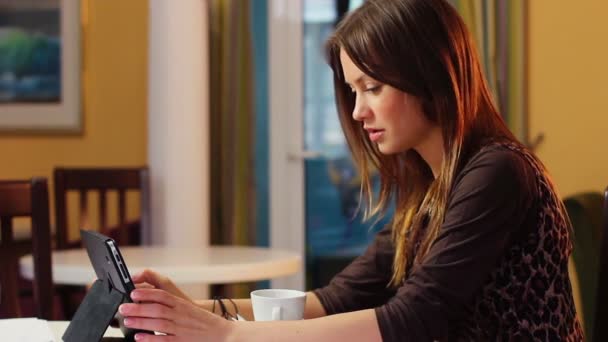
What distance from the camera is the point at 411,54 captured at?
1.37 meters

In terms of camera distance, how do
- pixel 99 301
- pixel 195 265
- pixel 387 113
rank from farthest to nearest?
pixel 195 265
pixel 387 113
pixel 99 301

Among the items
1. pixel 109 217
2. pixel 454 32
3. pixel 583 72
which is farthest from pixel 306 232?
pixel 454 32

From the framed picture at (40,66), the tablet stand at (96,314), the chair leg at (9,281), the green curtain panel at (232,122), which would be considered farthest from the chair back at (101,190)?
the tablet stand at (96,314)

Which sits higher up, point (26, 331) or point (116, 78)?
point (116, 78)

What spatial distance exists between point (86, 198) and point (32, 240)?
1462 millimetres

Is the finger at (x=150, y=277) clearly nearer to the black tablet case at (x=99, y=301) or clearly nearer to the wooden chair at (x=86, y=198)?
the black tablet case at (x=99, y=301)

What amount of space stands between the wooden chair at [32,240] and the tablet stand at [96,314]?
0.60 meters

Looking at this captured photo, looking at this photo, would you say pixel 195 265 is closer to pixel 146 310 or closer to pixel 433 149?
pixel 433 149

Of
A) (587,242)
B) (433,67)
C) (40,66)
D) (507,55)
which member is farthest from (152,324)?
(40,66)

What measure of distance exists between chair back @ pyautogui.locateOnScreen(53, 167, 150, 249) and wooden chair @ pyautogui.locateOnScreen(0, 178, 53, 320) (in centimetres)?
128

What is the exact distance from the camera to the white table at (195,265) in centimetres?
232

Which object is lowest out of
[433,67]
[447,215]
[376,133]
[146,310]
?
[146,310]

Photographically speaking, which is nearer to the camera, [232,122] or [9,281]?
[9,281]

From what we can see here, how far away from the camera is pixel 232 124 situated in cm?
382
